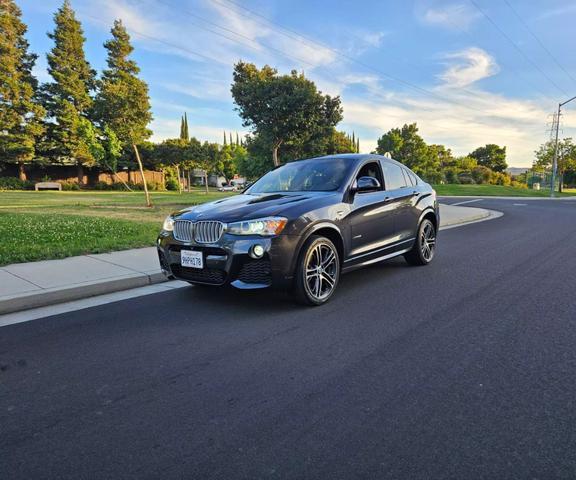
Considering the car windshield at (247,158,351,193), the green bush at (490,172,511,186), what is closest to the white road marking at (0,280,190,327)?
the car windshield at (247,158,351,193)

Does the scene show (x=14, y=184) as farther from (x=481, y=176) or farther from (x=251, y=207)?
(x=481, y=176)

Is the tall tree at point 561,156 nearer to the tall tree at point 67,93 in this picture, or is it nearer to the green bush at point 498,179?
Result: the green bush at point 498,179

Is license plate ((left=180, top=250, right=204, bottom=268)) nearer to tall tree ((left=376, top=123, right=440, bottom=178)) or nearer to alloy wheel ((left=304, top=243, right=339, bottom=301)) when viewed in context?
alloy wheel ((left=304, top=243, right=339, bottom=301))

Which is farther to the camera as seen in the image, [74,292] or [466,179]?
[466,179]

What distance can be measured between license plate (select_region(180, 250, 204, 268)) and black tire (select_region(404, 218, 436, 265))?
3.58 metres

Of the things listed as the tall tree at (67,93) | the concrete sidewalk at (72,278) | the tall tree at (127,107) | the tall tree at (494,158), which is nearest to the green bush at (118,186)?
the tall tree at (67,93)

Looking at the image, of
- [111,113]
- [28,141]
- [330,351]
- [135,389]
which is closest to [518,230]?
[330,351]

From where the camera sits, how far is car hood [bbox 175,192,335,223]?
444cm

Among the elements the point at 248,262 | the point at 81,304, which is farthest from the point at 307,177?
the point at 81,304

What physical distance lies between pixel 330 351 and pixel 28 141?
139 ft

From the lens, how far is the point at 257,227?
4324mm

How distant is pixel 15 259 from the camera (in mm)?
6449

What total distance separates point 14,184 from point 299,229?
41788 mm

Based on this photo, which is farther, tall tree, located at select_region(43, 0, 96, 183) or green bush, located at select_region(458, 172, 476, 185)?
green bush, located at select_region(458, 172, 476, 185)
